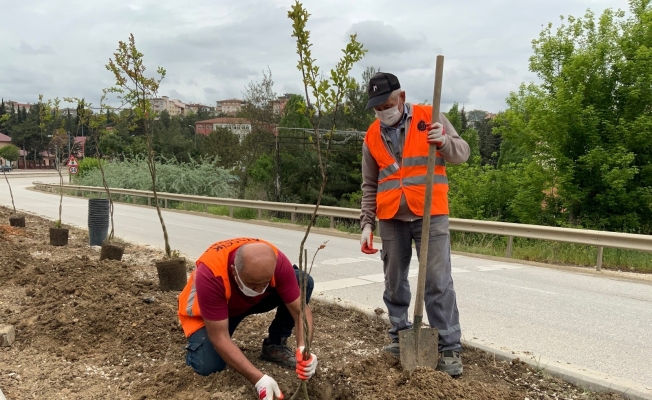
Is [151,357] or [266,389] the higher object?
[266,389]

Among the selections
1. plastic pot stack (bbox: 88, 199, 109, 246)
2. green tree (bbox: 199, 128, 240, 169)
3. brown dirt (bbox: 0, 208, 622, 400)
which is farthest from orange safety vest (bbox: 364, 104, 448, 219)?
green tree (bbox: 199, 128, 240, 169)

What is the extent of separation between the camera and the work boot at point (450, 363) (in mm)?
3557

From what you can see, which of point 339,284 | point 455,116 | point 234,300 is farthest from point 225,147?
point 234,300

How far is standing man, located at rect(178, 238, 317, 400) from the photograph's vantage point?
3.12m

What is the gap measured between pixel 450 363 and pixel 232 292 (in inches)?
59.1

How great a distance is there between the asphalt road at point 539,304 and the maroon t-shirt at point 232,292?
1.92m

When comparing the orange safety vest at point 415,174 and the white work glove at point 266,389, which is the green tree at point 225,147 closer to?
the orange safety vest at point 415,174

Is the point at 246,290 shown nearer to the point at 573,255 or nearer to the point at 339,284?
the point at 339,284

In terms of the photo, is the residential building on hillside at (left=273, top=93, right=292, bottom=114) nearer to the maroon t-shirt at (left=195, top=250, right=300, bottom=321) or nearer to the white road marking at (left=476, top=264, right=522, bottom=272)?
the white road marking at (left=476, top=264, right=522, bottom=272)

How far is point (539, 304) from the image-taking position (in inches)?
253

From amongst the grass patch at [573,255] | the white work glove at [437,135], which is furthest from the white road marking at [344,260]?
the white work glove at [437,135]

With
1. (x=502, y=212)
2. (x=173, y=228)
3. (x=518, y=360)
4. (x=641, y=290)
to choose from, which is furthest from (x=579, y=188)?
(x=518, y=360)

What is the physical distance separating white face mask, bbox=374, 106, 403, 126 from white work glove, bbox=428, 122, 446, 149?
0.33 m

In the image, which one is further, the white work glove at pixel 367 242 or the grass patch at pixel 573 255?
the grass patch at pixel 573 255
